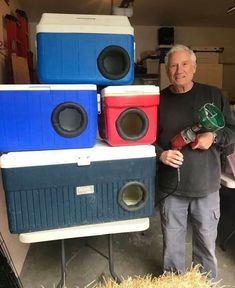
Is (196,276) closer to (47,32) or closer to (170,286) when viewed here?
(170,286)

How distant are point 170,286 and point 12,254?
1274 mm

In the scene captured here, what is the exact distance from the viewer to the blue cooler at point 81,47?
122 centimetres

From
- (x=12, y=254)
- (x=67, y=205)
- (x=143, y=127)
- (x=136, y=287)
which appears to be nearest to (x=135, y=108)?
(x=143, y=127)

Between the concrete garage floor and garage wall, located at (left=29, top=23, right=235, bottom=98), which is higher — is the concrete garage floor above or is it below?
below

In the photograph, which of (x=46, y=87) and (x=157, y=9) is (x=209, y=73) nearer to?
(x=157, y=9)

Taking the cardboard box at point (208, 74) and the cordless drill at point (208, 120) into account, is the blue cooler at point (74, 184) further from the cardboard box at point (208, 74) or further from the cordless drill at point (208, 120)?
the cardboard box at point (208, 74)

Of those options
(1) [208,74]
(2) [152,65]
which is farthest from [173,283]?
(1) [208,74]

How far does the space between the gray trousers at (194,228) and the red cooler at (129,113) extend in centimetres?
51

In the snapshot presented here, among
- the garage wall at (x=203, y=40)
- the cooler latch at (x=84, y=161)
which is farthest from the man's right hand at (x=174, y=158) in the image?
the garage wall at (x=203, y=40)

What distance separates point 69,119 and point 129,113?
266 millimetres

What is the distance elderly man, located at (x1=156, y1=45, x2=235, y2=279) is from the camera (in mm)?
1524

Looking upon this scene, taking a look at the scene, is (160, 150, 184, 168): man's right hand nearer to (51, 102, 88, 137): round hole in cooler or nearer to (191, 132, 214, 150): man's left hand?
(191, 132, 214, 150): man's left hand

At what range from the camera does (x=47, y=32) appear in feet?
3.98

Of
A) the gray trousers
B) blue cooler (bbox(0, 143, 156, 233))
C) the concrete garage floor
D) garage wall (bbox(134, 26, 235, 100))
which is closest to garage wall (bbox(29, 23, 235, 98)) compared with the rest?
garage wall (bbox(134, 26, 235, 100))
